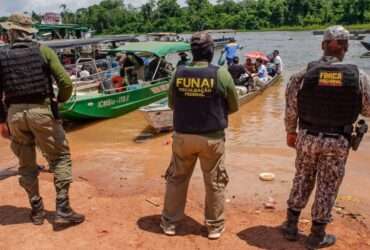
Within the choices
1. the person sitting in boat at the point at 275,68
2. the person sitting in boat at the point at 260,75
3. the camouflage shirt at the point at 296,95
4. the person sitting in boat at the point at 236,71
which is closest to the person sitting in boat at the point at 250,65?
the person sitting in boat at the point at 260,75

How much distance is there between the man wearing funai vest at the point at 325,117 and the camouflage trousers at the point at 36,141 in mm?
2250

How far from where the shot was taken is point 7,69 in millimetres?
4516

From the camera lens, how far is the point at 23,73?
4508 millimetres

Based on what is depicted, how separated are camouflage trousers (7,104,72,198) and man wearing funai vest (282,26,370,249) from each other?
7.38 ft

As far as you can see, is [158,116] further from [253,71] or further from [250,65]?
[253,71]

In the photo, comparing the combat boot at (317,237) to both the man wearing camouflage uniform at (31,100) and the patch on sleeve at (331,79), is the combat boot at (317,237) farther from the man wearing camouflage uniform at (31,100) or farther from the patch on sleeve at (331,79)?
the man wearing camouflage uniform at (31,100)

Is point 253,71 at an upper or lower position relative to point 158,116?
upper

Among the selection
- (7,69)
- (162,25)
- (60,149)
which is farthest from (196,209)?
(162,25)

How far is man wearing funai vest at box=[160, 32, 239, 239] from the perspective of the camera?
4266mm

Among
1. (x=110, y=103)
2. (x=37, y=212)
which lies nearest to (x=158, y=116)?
(x=110, y=103)

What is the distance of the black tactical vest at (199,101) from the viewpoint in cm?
424

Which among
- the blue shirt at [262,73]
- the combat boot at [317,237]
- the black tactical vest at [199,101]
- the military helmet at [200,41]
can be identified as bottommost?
the combat boot at [317,237]

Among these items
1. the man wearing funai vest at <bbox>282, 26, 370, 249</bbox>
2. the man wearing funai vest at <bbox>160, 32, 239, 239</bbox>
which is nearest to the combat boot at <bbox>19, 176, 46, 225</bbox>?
the man wearing funai vest at <bbox>160, 32, 239, 239</bbox>

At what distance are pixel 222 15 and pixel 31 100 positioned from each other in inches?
4308
